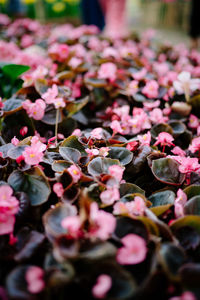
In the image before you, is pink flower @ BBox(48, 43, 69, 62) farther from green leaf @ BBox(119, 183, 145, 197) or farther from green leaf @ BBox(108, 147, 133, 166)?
green leaf @ BBox(119, 183, 145, 197)

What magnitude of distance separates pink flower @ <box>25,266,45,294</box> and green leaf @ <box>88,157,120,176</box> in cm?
26

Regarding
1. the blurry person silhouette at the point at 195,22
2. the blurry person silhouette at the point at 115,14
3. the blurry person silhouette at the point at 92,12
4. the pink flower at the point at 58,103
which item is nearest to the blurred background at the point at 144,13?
the blurry person silhouette at the point at 195,22

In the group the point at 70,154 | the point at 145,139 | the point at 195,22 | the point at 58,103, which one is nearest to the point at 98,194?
the point at 70,154

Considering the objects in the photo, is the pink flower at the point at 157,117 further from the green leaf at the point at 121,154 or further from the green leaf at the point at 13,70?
the green leaf at the point at 13,70

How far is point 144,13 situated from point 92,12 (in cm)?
604

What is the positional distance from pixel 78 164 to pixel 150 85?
533mm

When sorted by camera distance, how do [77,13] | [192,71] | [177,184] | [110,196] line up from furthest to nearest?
[77,13]
[192,71]
[177,184]
[110,196]

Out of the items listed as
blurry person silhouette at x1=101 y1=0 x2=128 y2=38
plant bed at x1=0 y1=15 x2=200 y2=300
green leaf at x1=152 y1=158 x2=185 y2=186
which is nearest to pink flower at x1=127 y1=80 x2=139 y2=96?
plant bed at x1=0 y1=15 x2=200 y2=300

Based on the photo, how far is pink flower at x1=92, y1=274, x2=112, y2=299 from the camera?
42cm

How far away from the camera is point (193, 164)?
70 centimetres

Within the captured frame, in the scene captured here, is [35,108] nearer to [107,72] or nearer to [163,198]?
[107,72]

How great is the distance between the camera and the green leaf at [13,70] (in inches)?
39.9

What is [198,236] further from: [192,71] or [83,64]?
[192,71]

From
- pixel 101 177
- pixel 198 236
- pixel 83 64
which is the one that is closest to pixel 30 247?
pixel 101 177
